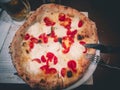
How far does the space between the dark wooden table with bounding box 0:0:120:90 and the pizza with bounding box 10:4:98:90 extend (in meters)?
0.07

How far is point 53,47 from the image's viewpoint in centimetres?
83

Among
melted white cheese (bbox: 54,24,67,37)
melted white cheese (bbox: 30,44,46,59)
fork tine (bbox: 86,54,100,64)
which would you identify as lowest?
fork tine (bbox: 86,54,100,64)

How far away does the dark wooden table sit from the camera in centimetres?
81

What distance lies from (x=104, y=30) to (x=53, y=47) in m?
0.21

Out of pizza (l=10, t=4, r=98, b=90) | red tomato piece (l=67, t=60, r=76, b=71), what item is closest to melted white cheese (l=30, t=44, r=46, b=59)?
pizza (l=10, t=4, r=98, b=90)

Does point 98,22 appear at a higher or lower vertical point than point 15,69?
higher

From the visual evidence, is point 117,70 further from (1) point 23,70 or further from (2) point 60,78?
(1) point 23,70

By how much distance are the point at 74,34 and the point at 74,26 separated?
0.11ft

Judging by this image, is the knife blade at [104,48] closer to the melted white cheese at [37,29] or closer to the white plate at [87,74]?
the white plate at [87,74]

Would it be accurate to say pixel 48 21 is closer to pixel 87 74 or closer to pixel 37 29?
pixel 37 29

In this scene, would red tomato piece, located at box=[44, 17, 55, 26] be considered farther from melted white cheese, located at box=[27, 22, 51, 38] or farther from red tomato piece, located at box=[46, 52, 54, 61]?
red tomato piece, located at box=[46, 52, 54, 61]

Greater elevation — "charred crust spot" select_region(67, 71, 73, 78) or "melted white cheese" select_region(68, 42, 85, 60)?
"melted white cheese" select_region(68, 42, 85, 60)

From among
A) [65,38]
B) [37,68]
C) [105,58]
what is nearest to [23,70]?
[37,68]

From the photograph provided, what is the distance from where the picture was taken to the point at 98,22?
90cm
